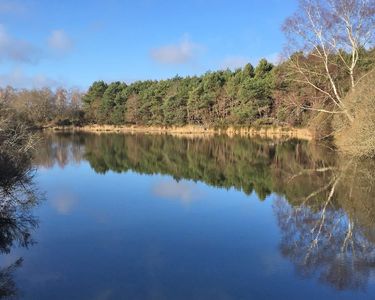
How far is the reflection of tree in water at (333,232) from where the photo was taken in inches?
258

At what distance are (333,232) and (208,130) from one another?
42.1 meters

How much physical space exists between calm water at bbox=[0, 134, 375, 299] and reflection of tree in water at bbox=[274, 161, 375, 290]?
0.02m

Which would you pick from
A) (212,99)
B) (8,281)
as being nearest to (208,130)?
(212,99)

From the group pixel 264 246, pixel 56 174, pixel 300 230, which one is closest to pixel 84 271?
pixel 264 246

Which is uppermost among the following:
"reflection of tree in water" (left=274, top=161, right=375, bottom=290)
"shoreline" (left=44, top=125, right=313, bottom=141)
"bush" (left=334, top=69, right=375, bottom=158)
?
"bush" (left=334, top=69, right=375, bottom=158)

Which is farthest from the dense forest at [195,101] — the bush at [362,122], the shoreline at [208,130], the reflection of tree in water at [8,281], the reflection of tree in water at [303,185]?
the reflection of tree in water at [8,281]

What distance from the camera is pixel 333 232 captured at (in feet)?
28.3

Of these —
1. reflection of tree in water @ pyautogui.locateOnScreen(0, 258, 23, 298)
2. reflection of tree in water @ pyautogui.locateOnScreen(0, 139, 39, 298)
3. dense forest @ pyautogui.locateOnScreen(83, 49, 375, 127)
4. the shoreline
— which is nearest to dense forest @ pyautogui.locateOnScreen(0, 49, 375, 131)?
dense forest @ pyautogui.locateOnScreen(83, 49, 375, 127)

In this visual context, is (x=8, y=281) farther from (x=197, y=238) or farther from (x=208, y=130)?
(x=208, y=130)

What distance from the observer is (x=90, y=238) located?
28.2ft

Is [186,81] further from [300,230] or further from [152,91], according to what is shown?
[300,230]

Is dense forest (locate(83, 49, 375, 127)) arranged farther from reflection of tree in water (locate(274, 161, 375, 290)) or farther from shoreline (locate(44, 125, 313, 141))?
reflection of tree in water (locate(274, 161, 375, 290))

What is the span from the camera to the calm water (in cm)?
607

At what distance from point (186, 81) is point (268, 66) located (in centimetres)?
1319
